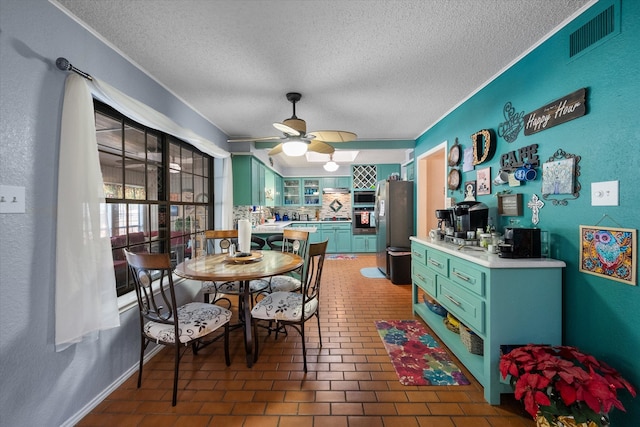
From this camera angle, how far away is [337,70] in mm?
2215

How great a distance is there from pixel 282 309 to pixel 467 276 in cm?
143

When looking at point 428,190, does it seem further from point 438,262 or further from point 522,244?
point 522,244

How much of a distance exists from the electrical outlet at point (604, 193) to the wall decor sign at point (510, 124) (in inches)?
31.1

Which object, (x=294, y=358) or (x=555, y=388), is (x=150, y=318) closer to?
(x=294, y=358)

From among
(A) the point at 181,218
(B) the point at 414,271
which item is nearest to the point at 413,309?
(B) the point at 414,271

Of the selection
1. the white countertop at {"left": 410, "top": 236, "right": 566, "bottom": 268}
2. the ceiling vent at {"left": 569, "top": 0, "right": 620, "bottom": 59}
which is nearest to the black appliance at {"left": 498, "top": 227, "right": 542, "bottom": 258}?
the white countertop at {"left": 410, "top": 236, "right": 566, "bottom": 268}

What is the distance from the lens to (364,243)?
702 cm

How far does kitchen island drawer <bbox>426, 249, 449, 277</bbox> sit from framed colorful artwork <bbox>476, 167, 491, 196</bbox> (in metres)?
0.79

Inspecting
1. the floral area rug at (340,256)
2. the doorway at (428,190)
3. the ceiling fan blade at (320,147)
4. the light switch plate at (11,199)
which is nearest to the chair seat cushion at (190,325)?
the light switch plate at (11,199)

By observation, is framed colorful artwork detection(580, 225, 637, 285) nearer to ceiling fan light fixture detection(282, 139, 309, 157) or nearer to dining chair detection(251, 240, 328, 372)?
dining chair detection(251, 240, 328, 372)

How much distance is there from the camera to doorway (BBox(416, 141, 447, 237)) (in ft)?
14.0

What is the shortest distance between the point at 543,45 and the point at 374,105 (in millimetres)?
1511

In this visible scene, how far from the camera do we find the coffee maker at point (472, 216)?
7.76 feet

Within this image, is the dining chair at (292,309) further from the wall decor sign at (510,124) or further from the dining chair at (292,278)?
the wall decor sign at (510,124)
